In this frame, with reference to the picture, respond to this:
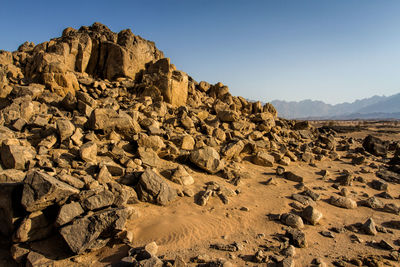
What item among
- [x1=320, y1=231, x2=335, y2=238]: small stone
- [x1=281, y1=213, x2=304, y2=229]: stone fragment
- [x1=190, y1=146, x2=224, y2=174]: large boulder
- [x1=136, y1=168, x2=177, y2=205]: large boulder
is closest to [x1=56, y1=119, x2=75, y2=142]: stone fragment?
[x1=136, y1=168, x2=177, y2=205]: large boulder

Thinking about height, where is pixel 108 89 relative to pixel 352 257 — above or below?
above

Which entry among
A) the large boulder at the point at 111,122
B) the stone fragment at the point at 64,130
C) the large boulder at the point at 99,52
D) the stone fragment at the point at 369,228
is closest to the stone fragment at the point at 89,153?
the stone fragment at the point at 64,130

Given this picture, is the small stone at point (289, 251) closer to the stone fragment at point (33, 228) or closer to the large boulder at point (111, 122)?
the stone fragment at point (33, 228)

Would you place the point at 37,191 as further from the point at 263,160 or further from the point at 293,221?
the point at 263,160

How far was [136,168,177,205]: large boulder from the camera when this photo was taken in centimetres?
587

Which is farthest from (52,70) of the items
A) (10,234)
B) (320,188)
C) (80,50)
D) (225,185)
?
(320,188)

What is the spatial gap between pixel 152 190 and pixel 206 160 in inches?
102

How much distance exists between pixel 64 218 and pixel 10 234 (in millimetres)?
1169

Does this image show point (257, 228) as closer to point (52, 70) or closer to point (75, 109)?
point (75, 109)

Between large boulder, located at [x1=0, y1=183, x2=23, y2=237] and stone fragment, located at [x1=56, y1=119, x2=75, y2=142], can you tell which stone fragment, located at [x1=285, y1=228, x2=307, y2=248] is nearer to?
large boulder, located at [x1=0, y1=183, x2=23, y2=237]

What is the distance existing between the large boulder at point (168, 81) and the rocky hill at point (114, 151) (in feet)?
0.21

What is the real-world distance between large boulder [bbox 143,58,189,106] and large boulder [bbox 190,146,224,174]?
19.7 feet

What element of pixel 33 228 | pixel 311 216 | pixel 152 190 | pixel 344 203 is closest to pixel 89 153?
pixel 152 190

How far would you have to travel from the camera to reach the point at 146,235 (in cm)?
461
